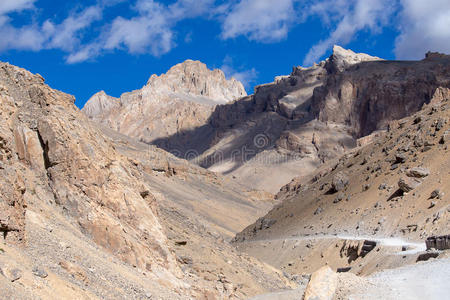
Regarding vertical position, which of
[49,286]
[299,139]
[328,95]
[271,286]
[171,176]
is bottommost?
[271,286]

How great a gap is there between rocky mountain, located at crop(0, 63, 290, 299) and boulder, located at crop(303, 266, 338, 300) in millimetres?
4874

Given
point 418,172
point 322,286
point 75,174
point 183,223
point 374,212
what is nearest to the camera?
point 322,286

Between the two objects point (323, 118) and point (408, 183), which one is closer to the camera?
point (408, 183)

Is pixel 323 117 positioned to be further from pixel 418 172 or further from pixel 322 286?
pixel 322 286

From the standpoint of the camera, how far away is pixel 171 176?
79.0 metres

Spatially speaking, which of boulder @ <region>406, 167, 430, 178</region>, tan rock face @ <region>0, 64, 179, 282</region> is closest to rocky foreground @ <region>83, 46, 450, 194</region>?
boulder @ <region>406, 167, 430, 178</region>

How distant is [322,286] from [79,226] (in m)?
8.32

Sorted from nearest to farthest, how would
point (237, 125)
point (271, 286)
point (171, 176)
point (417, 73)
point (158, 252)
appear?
point (158, 252) → point (271, 286) → point (171, 176) → point (417, 73) → point (237, 125)

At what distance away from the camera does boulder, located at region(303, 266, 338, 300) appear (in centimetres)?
1457

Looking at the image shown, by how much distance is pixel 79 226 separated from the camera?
18266mm

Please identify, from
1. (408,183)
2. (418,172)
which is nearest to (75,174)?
(408,183)

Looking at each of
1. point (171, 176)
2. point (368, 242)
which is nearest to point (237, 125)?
point (171, 176)

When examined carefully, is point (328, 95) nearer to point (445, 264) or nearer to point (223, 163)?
point (223, 163)

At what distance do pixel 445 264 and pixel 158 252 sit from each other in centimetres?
1002
